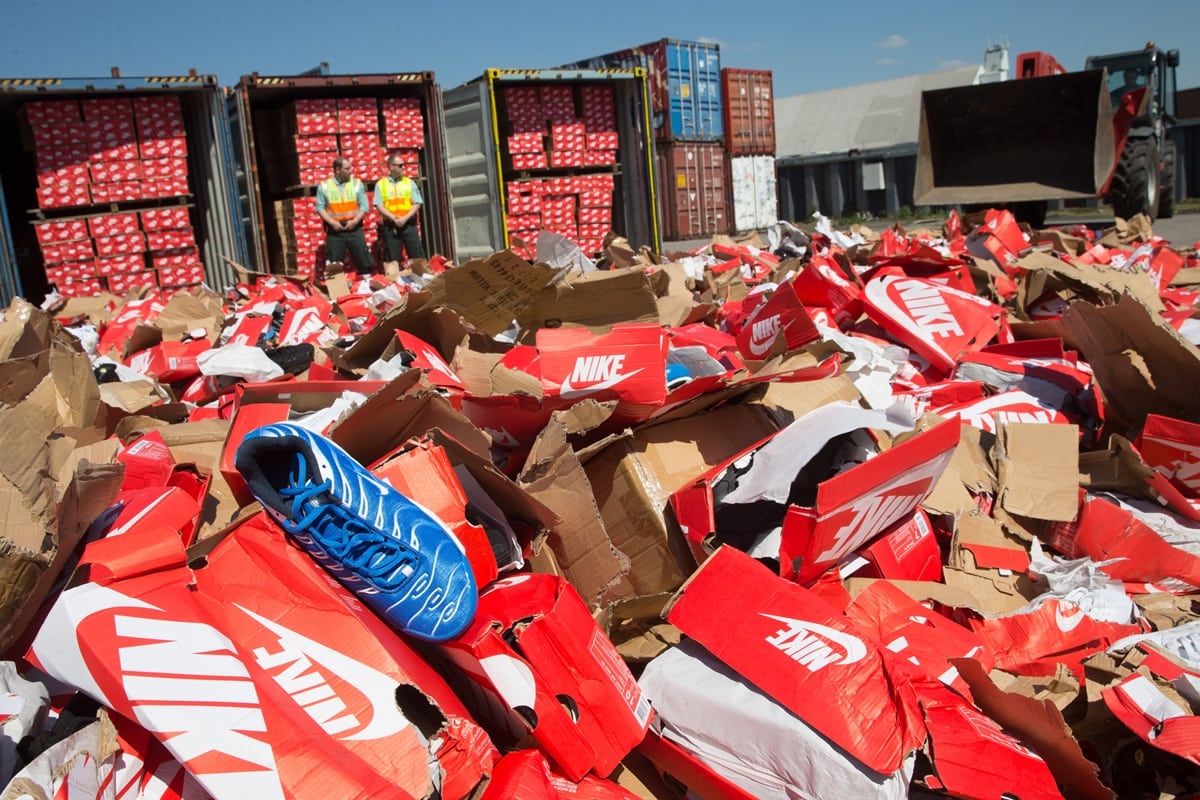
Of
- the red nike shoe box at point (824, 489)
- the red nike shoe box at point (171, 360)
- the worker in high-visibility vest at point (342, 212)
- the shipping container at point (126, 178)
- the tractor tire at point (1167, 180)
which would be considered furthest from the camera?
the tractor tire at point (1167, 180)

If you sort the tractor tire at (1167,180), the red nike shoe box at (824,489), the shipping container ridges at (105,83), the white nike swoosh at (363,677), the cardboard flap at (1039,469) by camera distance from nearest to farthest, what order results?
the white nike swoosh at (363,677) → the red nike shoe box at (824,489) → the cardboard flap at (1039,469) → the shipping container ridges at (105,83) → the tractor tire at (1167,180)

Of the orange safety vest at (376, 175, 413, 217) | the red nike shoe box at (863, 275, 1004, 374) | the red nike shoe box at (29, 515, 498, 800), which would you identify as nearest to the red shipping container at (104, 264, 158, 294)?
the orange safety vest at (376, 175, 413, 217)

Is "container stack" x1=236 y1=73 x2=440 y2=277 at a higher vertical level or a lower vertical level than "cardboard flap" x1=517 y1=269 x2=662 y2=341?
higher

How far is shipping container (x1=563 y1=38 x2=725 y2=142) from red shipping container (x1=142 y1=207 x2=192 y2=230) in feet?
30.9

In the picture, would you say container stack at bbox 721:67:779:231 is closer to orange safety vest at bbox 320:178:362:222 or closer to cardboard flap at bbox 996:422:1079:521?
orange safety vest at bbox 320:178:362:222

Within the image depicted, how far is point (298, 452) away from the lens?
5.56 ft

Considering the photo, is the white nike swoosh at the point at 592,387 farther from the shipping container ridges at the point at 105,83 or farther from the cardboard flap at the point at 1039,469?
the shipping container ridges at the point at 105,83

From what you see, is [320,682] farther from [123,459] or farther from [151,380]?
[151,380]

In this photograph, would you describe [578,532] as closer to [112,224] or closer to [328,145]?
[112,224]

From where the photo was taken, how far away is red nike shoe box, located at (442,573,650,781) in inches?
62.3

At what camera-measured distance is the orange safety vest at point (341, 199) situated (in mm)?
9109

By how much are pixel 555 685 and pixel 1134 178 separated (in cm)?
1125

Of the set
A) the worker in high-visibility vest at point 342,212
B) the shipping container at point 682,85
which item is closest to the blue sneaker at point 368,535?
the worker in high-visibility vest at point 342,212

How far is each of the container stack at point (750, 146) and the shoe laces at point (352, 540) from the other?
16.9 meters
